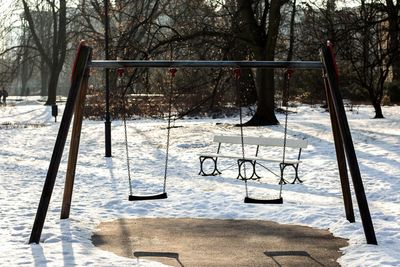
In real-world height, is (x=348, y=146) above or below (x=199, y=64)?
below

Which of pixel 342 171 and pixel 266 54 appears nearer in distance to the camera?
pixel 342 171

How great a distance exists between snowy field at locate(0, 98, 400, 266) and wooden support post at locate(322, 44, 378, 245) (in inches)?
8.4

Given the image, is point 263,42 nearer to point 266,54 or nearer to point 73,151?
point 266,54

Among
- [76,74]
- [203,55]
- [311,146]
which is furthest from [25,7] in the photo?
[76,74]

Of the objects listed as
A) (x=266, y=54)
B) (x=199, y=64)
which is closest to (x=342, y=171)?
(x=199, y=64)

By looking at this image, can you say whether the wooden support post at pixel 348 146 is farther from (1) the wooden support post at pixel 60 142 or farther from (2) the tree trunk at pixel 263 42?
(2) the tree trunk at pixel 263 42

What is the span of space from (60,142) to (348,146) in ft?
10.0

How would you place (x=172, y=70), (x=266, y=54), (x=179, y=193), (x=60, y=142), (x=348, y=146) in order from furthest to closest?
(x=266, y=54), (x=179, y=193), (x=172, y=70), (x=60, y=142), (x=348, y=146)

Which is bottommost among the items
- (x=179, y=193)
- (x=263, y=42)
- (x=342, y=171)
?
(x=179, y=193)

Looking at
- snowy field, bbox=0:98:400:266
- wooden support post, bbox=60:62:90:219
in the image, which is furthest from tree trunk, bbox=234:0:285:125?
wooden support post, bbox=60:62:90:219

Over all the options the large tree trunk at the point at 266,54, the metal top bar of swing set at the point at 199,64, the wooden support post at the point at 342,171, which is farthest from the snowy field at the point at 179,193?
the metal top bar of swing set at the point at 199,64

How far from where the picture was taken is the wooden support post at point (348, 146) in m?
6.40

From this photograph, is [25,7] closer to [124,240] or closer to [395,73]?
[395,73]

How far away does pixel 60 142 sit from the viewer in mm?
6762
